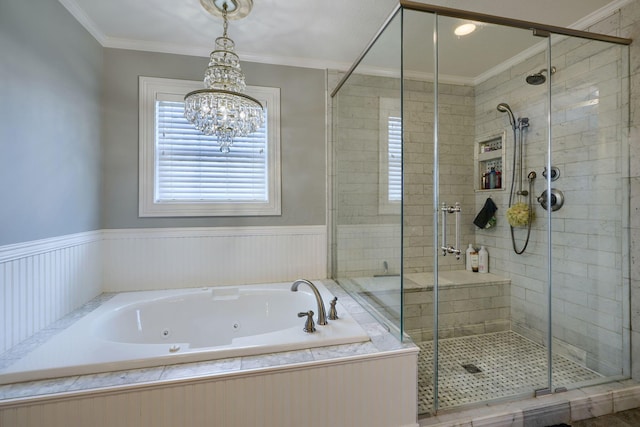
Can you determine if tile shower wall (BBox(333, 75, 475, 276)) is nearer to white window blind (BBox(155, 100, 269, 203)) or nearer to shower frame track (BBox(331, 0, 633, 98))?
shower frame track (BBox(331, 0, 633, 98))

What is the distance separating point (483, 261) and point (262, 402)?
2224 millimetres

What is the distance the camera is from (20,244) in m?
1.42

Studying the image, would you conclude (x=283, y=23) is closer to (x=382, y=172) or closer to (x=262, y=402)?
(x=382, y=172)

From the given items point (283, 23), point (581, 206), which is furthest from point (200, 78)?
point (581, 206)

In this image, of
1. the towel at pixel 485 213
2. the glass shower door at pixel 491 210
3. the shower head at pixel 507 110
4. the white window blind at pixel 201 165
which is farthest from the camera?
the towel at pixel 485 213

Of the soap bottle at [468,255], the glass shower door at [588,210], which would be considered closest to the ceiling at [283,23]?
the glass shower door at [588,210]

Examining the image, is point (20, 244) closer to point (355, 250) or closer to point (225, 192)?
point (225, 192)

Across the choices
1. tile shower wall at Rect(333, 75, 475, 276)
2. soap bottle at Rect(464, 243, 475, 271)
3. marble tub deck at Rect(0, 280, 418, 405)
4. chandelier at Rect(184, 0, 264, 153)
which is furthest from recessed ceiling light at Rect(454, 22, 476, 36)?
marble tub deck at Rect(0, 280, 418, 405)

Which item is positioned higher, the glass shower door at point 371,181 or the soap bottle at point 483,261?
the glass shower door at point 371,181

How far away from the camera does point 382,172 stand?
6.57ft

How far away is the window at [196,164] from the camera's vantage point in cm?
220

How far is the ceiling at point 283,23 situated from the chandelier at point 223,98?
0.56 ft

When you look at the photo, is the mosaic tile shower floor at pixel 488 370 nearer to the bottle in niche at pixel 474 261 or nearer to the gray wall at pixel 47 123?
the bottle in niche at pixel 474 261

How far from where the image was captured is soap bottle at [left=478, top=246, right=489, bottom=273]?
8.25ft
